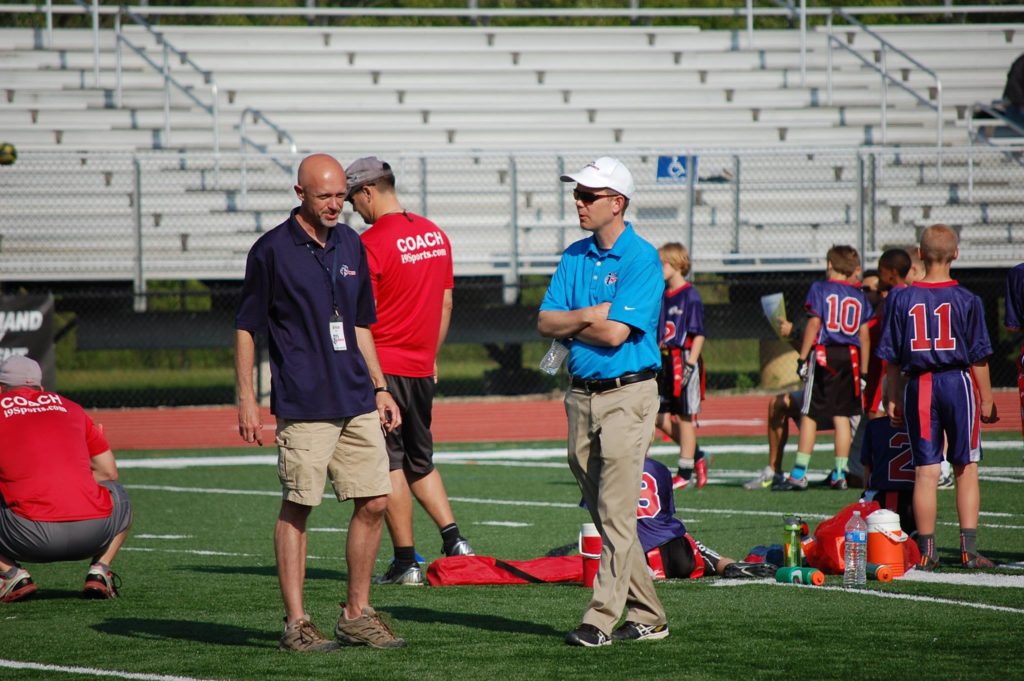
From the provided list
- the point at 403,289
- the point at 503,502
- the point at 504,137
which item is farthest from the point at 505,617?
the point at 504,137

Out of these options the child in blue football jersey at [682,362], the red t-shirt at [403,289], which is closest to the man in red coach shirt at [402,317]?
the red t-shirt at [403,289]

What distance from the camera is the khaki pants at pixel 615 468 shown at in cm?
576

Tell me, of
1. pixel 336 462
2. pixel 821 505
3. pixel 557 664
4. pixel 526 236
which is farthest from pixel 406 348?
pixel 526 236

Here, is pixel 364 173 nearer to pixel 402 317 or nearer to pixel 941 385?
pixel 402 317

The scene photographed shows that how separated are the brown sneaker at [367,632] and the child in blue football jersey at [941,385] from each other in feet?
10.7

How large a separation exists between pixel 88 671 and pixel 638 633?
7.41 ft

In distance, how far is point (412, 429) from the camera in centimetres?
788

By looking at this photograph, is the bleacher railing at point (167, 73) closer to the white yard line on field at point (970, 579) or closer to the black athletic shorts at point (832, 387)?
the black athletic shorts at point (832, 387)

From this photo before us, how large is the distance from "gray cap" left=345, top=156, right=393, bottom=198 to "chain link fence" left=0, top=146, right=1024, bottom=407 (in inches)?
438

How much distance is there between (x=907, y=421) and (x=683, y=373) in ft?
13.5

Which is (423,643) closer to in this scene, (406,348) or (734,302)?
(406,348)

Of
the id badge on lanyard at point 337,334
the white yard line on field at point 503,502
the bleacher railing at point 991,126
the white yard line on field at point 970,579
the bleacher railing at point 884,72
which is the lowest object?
the white yard line on field at point 503,502

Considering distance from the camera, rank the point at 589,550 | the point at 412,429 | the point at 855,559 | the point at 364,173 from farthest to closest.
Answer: the point at 412,429
the point at 364,173
the point at 589,550
the point at 855,559

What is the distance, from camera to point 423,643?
6055mm
